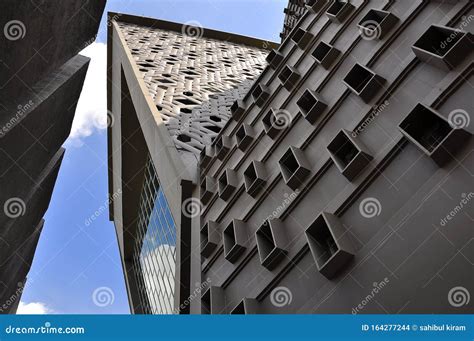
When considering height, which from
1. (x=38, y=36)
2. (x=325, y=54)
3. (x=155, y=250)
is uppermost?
(x=325, y=54)

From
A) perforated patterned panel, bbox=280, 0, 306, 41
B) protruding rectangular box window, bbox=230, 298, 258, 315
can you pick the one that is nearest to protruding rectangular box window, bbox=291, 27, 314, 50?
protruding rectangular box window, bbox=230, 298, 258, 315

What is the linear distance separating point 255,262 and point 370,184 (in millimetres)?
3063

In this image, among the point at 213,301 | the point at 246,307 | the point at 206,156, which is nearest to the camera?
the point at 246,307

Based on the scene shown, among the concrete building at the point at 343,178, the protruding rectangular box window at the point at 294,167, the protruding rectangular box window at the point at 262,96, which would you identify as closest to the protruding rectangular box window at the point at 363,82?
the concrete building at the point at 343,178

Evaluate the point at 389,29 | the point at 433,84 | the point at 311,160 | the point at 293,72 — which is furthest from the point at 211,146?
the point at 433,84

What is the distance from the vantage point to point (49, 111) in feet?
30.1

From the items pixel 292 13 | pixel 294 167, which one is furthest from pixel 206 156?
pixel 292 13

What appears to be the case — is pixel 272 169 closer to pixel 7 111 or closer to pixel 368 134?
pixel 368 134

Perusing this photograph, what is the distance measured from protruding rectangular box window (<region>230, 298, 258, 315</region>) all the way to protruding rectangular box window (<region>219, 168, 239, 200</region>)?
3399mm

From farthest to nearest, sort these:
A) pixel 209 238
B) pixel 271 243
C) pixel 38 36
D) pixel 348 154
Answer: pixel 209 238 < pixel 271 243 < pixel 348 154 < pixel 38 36

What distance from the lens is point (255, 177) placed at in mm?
10859

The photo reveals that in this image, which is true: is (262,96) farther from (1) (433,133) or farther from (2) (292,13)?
(2) (292,13)

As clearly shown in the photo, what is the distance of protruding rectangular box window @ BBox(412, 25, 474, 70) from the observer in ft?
22.1

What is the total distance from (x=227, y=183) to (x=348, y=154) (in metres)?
3.92
